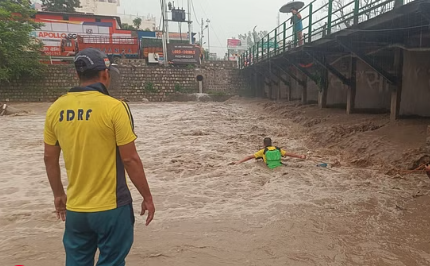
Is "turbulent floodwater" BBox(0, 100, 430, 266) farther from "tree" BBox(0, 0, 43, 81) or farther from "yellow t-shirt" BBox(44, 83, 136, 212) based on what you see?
"tree" BBox(0, 0, 43, 81)

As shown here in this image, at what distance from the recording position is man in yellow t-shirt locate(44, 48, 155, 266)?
6.12 ft

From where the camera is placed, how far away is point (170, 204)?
4820 mm

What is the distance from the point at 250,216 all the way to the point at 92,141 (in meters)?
2.90

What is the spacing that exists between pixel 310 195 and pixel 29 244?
391 cm

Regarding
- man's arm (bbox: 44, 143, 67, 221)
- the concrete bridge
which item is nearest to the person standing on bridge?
the concrete bridge

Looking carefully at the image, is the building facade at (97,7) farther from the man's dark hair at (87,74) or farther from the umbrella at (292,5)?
the man's dark hair at (87,74)

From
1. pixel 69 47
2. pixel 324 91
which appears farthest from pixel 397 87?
pixel 69 47

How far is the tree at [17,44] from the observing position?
24.3 metres

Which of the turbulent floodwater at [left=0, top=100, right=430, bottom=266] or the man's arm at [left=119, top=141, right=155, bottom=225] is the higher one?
the man's arm at [left=119, top=141, right=155, bottom=225]

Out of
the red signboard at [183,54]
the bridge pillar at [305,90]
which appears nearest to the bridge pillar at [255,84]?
the red signboard at [183,54]

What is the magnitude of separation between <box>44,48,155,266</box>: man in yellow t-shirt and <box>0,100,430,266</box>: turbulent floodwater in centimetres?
128

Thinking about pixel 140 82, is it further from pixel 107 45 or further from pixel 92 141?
pixel 92 141

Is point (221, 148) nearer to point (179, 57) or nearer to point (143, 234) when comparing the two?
point (143, 234)

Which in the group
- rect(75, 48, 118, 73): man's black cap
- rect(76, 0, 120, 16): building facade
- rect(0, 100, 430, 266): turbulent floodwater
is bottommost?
rect(0, 100, 430, 266): turbulent floodwater
